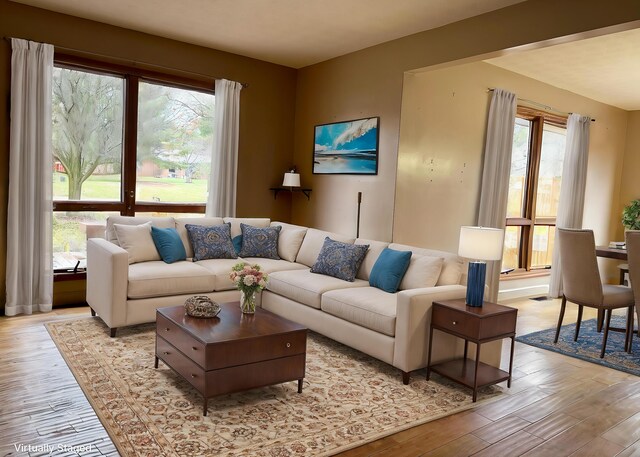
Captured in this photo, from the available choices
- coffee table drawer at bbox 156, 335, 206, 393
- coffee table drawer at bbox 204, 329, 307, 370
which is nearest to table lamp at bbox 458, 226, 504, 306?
coffee table drawer at bbox 204, 329, 307, 370

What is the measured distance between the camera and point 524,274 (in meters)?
6.73

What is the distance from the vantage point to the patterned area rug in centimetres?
245

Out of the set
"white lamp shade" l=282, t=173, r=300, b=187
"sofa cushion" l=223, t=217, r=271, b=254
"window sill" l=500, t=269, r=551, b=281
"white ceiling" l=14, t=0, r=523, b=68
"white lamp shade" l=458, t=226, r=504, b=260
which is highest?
"white ceiling" l=14, t=0, r=523, b=68

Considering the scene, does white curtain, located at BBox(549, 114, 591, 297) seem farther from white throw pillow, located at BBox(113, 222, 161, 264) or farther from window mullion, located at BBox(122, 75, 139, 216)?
window mullion, located at BBox(122, 75, 139, 216)

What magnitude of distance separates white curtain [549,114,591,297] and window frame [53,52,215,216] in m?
5.09

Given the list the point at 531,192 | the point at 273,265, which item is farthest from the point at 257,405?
the point at 531,192

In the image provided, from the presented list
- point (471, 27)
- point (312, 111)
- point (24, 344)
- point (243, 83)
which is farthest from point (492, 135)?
point (24, 344)

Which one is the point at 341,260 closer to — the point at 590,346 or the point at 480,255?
the point at 480,255

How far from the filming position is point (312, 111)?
6074mm

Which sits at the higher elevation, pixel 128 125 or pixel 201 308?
pixel 128 125

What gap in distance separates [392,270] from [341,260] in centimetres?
59

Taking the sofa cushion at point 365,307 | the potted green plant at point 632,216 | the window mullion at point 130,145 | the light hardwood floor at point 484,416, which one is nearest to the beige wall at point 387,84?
the sofa cushion at point 365,307

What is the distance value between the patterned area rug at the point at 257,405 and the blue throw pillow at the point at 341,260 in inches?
29.1

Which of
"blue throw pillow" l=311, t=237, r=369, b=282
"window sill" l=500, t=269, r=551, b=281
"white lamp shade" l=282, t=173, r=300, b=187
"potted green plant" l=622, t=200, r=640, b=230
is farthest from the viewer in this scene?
"potted green plant" l=622, t=200, r=640, b=230
